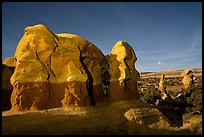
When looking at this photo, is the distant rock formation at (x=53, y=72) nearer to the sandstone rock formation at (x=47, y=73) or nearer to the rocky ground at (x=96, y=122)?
the sandstone rock formation at (x=47, y=73)

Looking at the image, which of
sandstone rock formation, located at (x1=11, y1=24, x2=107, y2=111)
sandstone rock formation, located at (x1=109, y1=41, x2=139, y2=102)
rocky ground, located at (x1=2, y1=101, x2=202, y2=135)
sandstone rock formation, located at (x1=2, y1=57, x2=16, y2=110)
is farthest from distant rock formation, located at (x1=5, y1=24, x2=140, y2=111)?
sandstone rock formation, located at (x1=2, y1=57, x2=16, y2=110)

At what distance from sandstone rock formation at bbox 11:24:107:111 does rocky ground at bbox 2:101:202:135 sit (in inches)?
48.9

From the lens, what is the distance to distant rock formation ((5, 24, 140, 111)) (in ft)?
80.8

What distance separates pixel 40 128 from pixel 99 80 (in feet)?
36.5

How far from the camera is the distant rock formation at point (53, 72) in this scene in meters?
24.6

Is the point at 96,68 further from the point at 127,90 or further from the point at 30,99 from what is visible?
the point at 30,99

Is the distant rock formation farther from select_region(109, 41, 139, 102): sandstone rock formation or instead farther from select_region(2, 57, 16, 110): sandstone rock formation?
select_region(2, 57, 16, 110): sandstone rock formation

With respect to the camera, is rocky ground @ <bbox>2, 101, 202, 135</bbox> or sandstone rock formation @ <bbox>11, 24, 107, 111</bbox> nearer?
rocky ground @ <bbox>2, 101, 202, 135</bbox>

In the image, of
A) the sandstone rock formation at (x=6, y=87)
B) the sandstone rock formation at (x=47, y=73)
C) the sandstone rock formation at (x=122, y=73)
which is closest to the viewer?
the sandstone rock formation at (x=47, y=73)

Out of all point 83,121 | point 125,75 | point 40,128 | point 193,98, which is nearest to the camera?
point 40,128

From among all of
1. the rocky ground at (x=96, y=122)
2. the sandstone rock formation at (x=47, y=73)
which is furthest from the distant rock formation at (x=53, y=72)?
the rocky ground at (x=96, y=122)

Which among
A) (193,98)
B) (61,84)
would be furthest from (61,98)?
(193,98)

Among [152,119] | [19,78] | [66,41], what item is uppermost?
[66,41]

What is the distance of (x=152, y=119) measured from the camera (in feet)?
94.1
